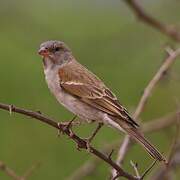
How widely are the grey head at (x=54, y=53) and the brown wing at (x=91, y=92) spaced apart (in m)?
0.17

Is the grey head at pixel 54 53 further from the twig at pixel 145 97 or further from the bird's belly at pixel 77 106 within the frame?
the twig at pixel 145 97

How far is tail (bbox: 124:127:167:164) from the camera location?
19.3ft

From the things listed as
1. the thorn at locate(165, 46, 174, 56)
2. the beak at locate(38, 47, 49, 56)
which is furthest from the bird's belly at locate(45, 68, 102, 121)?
the thorn at locate(165, 46, 174, 56)

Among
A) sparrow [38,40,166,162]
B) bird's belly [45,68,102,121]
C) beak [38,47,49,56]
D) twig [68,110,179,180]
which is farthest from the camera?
twig [68,110,179,180]

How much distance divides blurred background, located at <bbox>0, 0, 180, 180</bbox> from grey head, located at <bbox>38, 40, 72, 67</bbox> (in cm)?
63

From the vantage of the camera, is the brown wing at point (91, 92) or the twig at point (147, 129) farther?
the twig at point (147, 129)

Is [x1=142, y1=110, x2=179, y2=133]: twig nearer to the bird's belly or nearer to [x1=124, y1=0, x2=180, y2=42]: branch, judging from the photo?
[x1=124, y1=0, x2=180, y2=42]: branch

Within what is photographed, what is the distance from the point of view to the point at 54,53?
745cm

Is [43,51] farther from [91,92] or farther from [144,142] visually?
[144,142]

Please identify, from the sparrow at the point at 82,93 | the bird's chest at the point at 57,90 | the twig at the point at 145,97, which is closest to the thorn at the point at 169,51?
the twig at the point at 145,97

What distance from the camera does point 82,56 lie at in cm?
818

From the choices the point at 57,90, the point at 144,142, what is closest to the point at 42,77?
the point at 57,90

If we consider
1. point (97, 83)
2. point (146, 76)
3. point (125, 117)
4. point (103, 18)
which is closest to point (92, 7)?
point (103, 18)

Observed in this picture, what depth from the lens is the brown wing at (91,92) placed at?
21.7 ft
